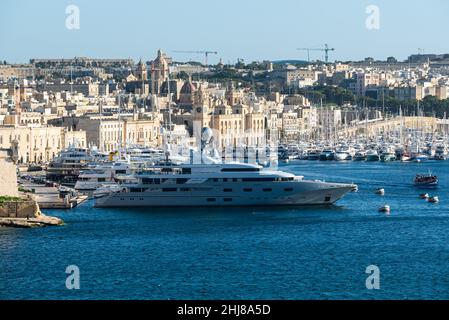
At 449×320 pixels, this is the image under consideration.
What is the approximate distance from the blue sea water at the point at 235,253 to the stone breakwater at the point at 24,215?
0.30 metres

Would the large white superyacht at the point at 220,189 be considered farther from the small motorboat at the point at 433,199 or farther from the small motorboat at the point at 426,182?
the small motorboat at the point at 426,182

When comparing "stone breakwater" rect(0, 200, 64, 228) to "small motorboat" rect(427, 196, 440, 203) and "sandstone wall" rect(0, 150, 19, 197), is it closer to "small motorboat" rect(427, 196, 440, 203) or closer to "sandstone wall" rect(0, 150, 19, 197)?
"sandstone wall" rect(0, 150, 19, 197)

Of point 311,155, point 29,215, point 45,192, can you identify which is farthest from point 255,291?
point 311,155

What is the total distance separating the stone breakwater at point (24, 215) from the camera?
20.4 meters

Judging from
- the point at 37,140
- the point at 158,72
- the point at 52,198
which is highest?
the point at 158,72

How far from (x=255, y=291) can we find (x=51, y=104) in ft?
111

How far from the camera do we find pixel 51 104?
156 ft

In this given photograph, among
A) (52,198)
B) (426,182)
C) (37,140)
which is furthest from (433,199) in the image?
(37,140)

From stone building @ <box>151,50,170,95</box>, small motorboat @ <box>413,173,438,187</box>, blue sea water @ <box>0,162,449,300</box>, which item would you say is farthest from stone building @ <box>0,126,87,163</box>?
stone building @ <box>151,50,170,95</box>

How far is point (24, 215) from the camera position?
68.3 ft

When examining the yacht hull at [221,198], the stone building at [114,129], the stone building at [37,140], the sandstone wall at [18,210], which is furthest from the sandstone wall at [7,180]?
the stone building at [114,129]

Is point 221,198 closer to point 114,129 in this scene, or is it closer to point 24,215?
point 24,215

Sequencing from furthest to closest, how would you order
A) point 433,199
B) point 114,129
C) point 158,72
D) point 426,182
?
point 158,72 → point 114,129 → point 426,182 → point 433,199

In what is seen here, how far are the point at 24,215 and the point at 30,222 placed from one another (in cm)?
35
